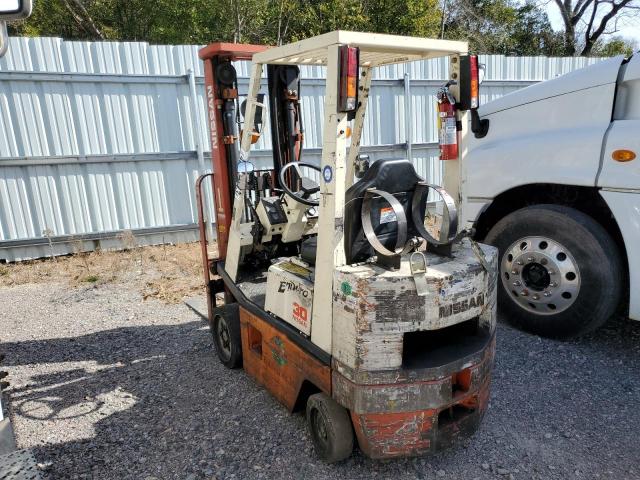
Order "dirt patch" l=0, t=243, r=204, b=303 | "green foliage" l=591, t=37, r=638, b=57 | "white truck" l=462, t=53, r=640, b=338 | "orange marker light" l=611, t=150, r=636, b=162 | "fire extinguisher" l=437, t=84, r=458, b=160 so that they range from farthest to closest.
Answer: "green foliage" l=591, t=37, r=638, b=57, "dirt patch" l=0, t=243, r=204, b=303, "white truck" l=462, t=53, r=640, b=338, "orange marker light" l=611, t=150, r=636, b=162, "fire extinguisher" l=437, t=84, r=458, b=160

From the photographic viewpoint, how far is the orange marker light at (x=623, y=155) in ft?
12.2

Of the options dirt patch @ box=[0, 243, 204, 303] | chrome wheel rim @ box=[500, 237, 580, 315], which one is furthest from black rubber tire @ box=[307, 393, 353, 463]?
dirt patch @ box=[0, 243, 204, 303]

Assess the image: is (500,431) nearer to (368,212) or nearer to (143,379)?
(368,212)

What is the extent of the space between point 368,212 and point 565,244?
233 centimetres

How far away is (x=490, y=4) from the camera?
78.1ft

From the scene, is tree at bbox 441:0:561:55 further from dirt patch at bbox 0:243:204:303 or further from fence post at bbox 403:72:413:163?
dirt patch at bbox 0:243:204:303

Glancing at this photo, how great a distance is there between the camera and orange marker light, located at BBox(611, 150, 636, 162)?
371 centimetres

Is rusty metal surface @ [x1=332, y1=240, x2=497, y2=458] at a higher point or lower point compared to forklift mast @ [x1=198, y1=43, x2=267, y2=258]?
lower

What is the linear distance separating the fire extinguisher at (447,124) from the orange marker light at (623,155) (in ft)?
5.11

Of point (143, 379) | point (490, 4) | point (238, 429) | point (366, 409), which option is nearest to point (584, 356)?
point (366, 409)

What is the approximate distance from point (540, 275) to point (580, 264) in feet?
1.18

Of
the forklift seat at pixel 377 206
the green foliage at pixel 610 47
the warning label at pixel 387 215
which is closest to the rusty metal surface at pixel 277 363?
the forklift seat at pixel 377 206

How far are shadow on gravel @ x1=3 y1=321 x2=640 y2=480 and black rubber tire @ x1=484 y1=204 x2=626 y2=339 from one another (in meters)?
0.22

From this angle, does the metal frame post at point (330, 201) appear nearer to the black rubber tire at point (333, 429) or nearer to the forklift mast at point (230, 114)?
the black rubber tire at point (333, 429)
